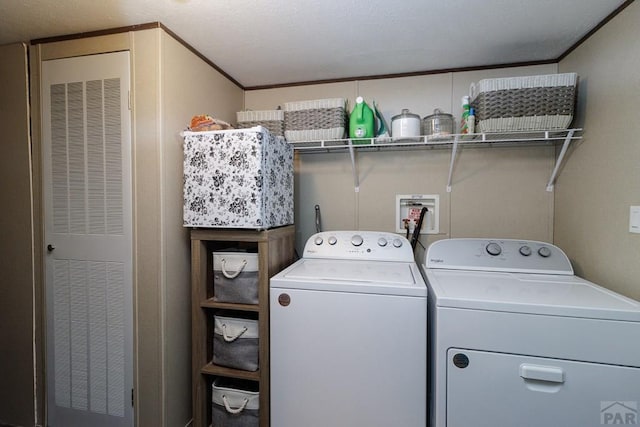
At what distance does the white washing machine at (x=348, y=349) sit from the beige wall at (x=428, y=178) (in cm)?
70

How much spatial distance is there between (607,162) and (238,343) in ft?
6.71

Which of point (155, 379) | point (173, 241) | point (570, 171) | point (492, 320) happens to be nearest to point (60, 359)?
point (155, 379)

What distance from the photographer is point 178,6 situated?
1.26 meters

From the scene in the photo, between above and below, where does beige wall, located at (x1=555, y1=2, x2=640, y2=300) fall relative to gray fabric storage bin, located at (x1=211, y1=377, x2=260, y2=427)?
above

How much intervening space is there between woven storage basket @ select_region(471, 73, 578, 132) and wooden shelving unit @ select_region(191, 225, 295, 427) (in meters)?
1.37

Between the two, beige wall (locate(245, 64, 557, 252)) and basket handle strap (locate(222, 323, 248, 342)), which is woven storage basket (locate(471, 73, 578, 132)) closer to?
beige wall (locate(245, 64, 557, 252))

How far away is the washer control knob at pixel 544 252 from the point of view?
1523 mm

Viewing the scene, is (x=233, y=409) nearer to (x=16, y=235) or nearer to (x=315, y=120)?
(x=16, y=235)

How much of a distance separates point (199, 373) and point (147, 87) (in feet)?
4.97

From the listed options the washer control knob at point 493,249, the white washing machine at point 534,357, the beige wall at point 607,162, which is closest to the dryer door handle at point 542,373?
the white washing machine at point 534,357

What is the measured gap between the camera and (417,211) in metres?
1.91

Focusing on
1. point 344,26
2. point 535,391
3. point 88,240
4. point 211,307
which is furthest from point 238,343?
point 344,26

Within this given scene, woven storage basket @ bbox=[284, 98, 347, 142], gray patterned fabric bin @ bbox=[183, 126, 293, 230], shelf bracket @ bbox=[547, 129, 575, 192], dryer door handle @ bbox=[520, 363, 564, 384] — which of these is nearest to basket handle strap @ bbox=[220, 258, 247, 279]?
gray patterned fabric bin @ bbox=[183, 126, 293, 230]

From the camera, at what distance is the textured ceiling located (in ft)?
4.12
